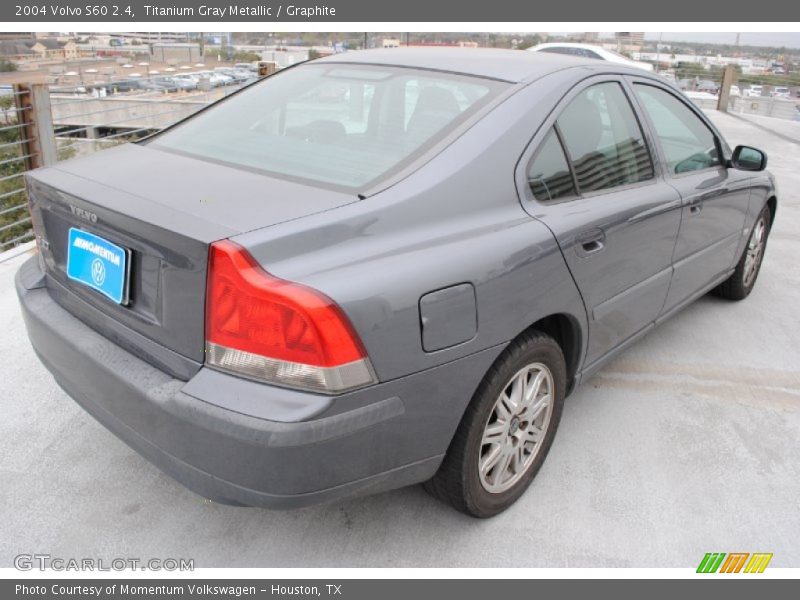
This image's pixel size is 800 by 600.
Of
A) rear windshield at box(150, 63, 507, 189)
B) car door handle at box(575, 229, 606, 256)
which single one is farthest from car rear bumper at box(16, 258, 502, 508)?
rear windshield at box(150, 63, 507, 189)

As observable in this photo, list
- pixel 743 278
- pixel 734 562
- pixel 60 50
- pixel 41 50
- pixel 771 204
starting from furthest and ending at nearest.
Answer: pixel 60 50, pixel 41 50, pixel 771 204, pixel 743 278, pixel 734 562

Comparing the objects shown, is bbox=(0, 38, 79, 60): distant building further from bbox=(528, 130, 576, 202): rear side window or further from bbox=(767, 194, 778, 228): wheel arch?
bbox=(767, 194, 778, 228): wheel arch

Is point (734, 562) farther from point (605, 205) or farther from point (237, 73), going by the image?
point (237, 73)

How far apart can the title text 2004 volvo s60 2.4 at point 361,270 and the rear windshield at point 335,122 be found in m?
0.01

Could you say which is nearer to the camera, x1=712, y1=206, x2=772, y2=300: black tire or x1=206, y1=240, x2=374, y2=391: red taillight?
x1=206, y1=240, x2=374, y2=391: red taillight

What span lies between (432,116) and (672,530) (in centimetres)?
173

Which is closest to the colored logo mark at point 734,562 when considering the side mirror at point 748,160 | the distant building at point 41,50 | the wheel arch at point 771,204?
the side mirror at point 748,160

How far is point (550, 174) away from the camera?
2.49 m

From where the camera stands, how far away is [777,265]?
552 cm

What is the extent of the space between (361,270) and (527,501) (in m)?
1.27

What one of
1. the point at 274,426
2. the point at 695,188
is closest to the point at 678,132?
the point at 695,188

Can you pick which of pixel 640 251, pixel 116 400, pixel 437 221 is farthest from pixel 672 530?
pixel 116 400

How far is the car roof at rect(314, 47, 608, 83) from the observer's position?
2.68 metres

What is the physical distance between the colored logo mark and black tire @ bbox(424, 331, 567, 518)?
67cm
